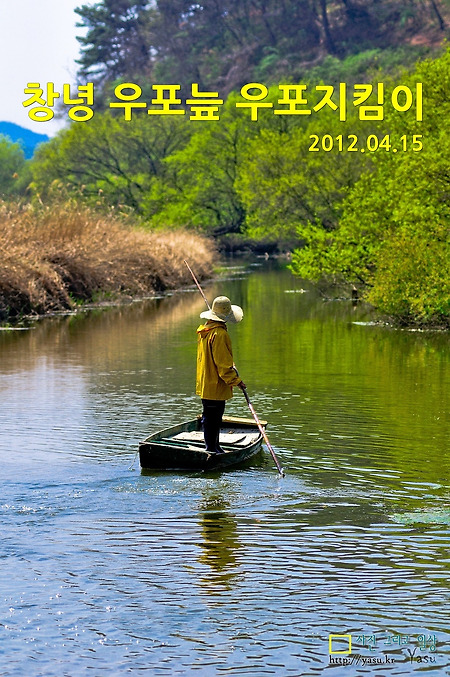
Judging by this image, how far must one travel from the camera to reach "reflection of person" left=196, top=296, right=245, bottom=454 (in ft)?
43.4

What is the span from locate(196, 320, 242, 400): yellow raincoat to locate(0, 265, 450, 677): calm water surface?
946mm

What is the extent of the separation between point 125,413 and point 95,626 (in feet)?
30.8

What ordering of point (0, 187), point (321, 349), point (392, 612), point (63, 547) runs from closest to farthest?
1. point (392, 612)
2. point (63, 547)
3. point (321, 349)
4. point (0, 187)

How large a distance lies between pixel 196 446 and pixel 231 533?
3368mm

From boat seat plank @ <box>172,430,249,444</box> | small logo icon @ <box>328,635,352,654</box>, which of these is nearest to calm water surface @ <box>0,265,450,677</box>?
small logo icon @ <box>328,635,352,654</box>

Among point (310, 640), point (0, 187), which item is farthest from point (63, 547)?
point (0, 187)

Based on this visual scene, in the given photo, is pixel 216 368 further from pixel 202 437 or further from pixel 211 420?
pixel 202 437

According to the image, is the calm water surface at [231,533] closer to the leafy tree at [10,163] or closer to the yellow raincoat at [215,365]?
the yellow raincoat at [215,365]

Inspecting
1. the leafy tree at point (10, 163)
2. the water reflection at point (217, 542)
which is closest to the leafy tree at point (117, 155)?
the leafy tree at point (10, 163)

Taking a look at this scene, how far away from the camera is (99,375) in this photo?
71.3 ft

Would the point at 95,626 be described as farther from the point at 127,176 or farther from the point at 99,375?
the point at 127,176

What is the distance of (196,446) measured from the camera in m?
13.9

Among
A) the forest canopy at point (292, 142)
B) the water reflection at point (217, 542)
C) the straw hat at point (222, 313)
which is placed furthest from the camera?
the forest canopy at point (292, 142)

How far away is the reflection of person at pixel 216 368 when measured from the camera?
1323 cm
